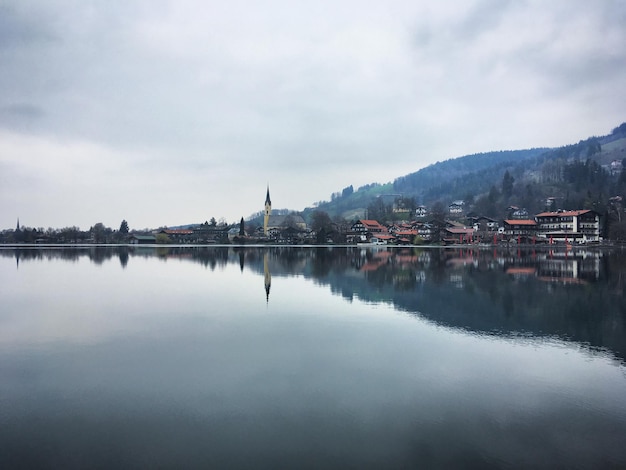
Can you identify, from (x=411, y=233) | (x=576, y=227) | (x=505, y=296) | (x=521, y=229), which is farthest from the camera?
(x=411, y=233)

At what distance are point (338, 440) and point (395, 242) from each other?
7360 centimetres

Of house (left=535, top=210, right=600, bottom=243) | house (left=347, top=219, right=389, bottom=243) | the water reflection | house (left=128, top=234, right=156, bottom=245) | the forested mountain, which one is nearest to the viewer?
the water reflection

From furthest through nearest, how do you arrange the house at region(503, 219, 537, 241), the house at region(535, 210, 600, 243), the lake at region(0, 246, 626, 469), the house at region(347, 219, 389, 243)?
the house at region(347, 219, 389, 243) → the house at region(503, 219, 537, 241) → the house at region(535, 210, 600, 243) → the lake at region(0, 246, 626, 469)

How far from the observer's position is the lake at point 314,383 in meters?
5.23

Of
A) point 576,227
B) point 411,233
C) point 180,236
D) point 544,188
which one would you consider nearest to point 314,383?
point 411,233

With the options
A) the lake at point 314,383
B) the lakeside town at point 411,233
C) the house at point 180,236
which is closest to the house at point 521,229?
the lakeside town at point 411,233

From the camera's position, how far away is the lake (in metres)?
5.23

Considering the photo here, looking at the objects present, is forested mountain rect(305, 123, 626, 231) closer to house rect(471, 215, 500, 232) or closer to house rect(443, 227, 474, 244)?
house rect(471, 215, 500, 232)

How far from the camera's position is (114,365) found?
8.49 m

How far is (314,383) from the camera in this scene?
743 cm

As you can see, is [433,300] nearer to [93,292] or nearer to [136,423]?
[136,423]

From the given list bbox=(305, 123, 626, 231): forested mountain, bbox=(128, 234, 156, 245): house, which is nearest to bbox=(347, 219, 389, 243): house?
bbox=(305, 123, 626, 231): forested mountain

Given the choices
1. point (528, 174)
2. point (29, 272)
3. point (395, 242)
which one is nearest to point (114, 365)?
point (29, 272)

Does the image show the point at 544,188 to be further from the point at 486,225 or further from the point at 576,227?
the point at 576,227
